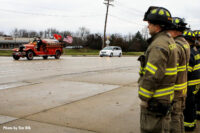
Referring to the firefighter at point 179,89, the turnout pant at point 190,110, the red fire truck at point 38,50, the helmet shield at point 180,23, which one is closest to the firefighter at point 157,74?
the firefighter at point 179,89

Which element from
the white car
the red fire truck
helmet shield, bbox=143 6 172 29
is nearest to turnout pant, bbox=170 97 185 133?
helmet shield, bbox=143 6 172 29

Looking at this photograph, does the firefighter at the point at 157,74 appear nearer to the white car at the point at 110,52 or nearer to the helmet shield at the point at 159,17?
the helmet shield at the point at 159,17

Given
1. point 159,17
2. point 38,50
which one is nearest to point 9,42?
point 38,50

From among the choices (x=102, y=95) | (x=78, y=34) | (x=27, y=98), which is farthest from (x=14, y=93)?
(x=78, y=34)

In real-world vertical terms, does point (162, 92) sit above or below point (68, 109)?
above

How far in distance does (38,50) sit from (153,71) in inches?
864

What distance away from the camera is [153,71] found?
107 inches

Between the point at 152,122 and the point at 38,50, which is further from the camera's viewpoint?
the point at 38,50

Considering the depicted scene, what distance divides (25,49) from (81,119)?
61.6 ft

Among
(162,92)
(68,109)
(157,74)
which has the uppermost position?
(157,74)

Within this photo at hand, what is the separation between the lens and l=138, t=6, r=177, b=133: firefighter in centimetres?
273

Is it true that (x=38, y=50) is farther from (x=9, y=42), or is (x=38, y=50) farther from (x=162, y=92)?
(x=9, y=42)

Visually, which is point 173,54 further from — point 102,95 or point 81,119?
point 102,95

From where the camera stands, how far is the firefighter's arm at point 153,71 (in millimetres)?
2715
